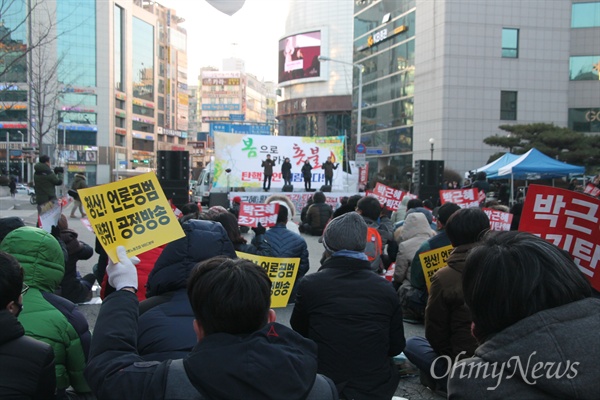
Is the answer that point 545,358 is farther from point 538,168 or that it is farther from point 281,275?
point 538,168

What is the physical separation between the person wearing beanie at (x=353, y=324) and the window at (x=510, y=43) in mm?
44990

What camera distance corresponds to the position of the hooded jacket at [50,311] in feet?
8.66

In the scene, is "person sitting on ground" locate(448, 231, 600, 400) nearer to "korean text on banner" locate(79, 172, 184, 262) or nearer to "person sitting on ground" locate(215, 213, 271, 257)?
"korean text on banner" locate(79, 172, 184, 262)

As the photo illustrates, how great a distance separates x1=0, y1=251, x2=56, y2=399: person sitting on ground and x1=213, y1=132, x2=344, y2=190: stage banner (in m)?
22.3

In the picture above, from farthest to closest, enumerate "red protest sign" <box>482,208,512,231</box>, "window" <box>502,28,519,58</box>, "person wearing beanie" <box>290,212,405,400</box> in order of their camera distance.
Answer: "window" <box>502,28,519,58</box>, "red protest sign" <box>482,208,512,231</box>, "person wearing beanie" <box>290,212,405,400</box>

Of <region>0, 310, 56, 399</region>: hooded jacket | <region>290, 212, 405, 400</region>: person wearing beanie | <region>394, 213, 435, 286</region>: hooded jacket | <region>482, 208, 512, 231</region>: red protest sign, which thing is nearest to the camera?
<region>0, 310, 56, 399</region>: hooded jacket

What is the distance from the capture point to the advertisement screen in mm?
80000

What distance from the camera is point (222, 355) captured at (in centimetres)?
167

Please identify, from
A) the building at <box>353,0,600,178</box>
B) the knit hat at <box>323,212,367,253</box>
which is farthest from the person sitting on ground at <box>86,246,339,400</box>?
the building at <box>353,0,600,178</box>

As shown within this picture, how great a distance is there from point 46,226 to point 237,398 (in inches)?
177

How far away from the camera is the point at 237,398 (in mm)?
1621

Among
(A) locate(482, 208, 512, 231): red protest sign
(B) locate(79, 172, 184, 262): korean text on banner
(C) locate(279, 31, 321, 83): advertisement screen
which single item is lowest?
(A) locate(482, 208, 512, 231): red protest sign

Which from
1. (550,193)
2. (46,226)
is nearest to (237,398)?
(550,193)

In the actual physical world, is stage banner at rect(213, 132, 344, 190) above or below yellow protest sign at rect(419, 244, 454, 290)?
above
